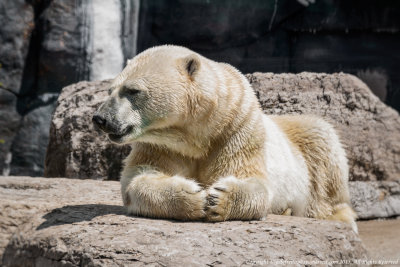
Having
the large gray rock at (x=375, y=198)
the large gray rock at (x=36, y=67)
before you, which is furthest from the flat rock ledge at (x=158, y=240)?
the large gray rock at (x=36, y=67)

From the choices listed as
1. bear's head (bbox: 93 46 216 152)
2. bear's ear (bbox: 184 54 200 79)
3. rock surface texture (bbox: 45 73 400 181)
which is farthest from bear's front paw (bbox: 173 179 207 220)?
rock surface texture (bbox: 45 73 400 181)

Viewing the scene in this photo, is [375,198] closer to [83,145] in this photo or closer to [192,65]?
[83,145]

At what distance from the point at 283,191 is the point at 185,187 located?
718mm

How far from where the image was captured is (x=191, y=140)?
2.63 m

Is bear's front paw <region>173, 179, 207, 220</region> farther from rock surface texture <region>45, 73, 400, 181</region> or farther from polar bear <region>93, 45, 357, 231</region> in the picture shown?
rock surface texture <region>45, 73, 400, 181</region>

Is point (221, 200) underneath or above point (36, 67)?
underneath

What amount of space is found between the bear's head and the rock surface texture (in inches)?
87.9

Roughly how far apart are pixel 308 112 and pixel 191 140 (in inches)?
92.7

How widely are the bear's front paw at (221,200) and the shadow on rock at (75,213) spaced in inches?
19.0

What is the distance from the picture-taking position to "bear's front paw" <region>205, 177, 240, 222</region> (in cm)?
245

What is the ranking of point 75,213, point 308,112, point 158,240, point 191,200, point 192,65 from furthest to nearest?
1. point 308,112
2. point 75,213
3. point 192,65
4. point 191,200
5. point 158,240

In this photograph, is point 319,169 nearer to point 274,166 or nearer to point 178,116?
point 274,166

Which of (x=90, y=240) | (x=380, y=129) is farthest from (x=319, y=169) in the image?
(x=380, y=129)

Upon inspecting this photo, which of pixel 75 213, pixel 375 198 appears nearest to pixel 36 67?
pixel 375 198
